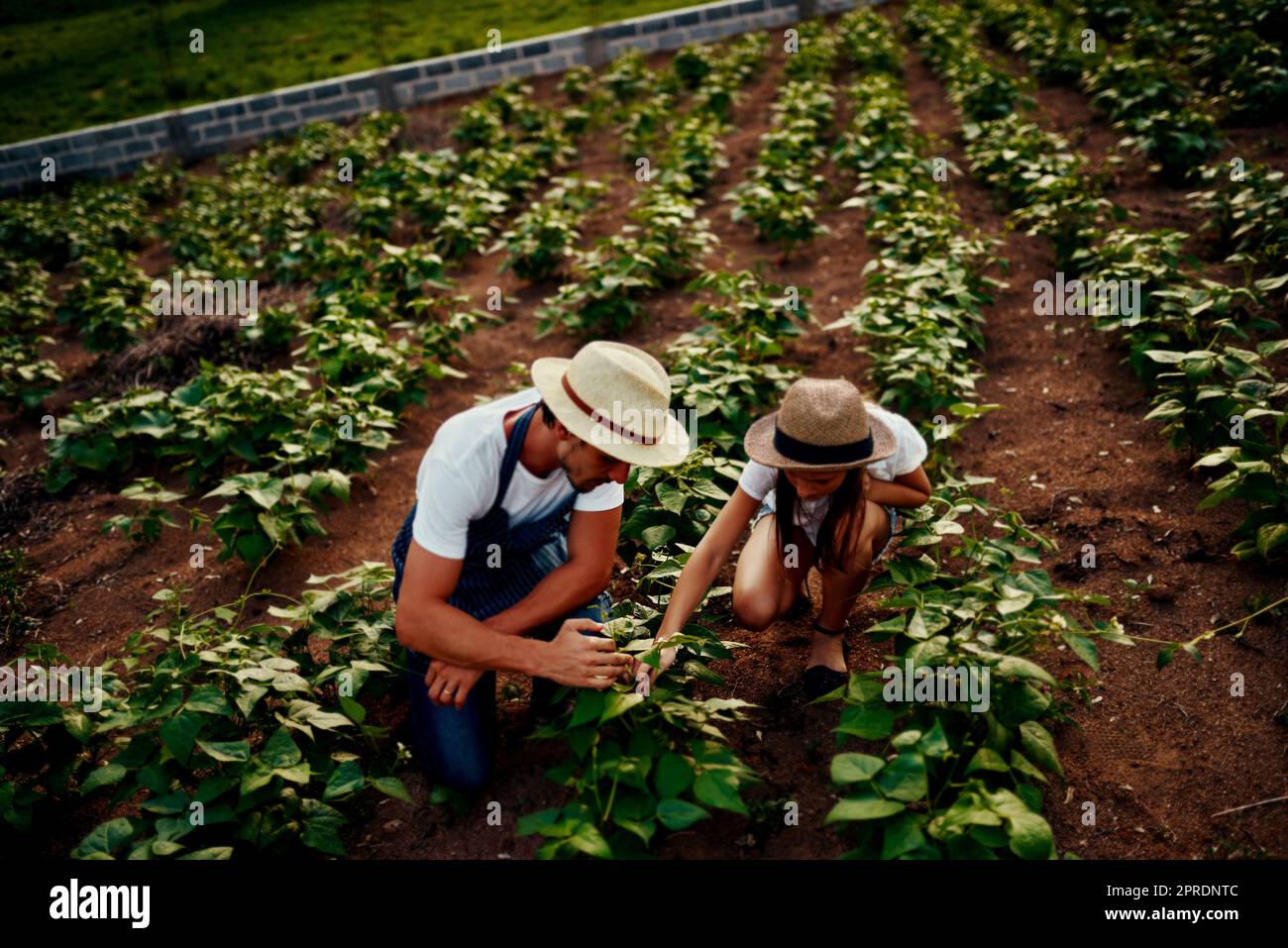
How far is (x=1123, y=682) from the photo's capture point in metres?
2.64

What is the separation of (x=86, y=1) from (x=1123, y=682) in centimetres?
1639

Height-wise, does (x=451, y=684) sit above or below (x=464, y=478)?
below

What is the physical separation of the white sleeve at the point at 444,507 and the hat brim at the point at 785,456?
0.75 m

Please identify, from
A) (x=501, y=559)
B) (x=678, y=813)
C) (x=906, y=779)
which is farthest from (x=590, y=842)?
(x=501, y=559)

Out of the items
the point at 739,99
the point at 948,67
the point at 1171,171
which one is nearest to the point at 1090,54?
the point at 948,67

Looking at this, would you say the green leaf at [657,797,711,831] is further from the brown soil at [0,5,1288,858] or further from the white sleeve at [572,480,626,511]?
the white sleeve at [572,480,626,511]

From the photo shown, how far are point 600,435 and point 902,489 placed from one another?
99cm

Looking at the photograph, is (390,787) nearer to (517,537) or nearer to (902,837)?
(517,537)

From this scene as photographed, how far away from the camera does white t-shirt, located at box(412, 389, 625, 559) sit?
2.19 metres

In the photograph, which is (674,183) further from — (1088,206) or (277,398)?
(277,398)

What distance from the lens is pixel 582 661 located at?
2189 mm

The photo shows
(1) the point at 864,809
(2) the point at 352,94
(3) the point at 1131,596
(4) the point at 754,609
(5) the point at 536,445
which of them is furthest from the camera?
(2) the point at 352,94

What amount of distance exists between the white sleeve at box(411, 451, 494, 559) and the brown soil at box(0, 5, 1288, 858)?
0.76 metres
